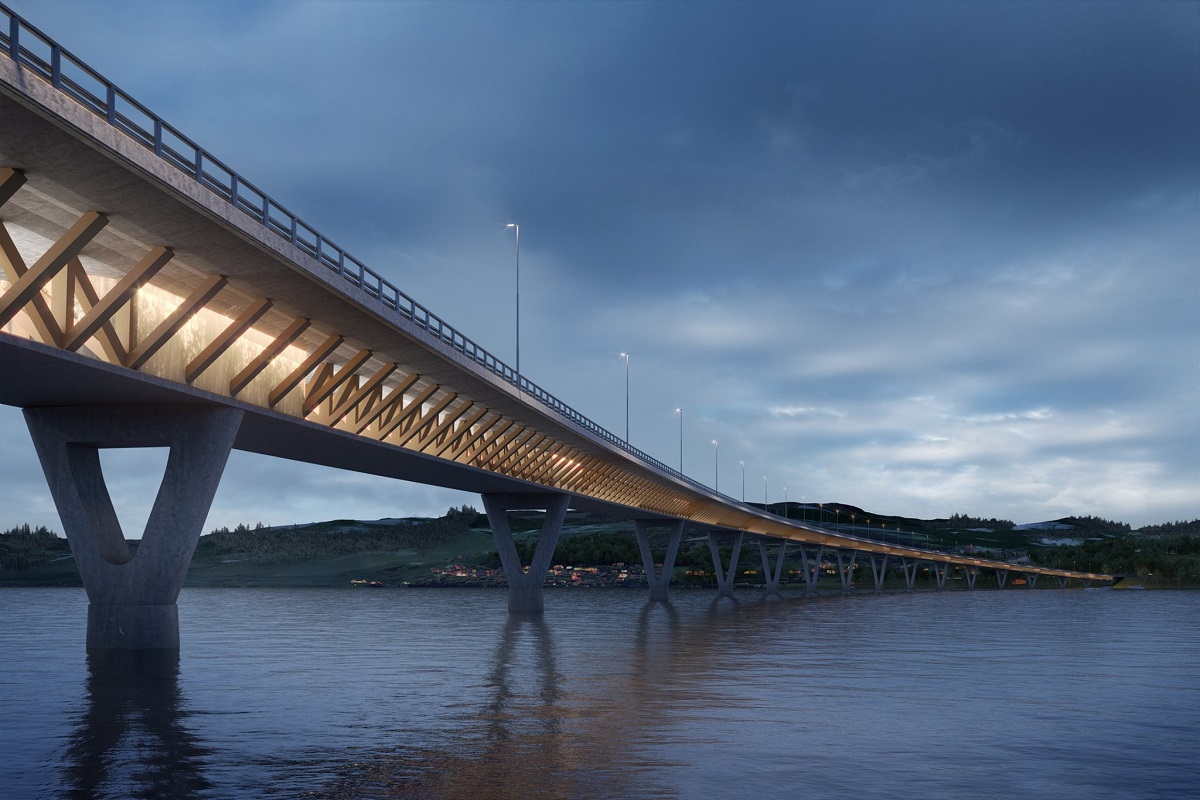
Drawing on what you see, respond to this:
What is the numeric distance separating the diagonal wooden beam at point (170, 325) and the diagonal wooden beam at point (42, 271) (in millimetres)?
4926

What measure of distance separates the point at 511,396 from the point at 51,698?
3262 centimetres

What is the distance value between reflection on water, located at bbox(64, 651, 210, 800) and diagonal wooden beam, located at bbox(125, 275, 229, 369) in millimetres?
8341

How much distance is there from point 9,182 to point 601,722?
52.3 ft

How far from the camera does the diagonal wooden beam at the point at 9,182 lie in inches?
892

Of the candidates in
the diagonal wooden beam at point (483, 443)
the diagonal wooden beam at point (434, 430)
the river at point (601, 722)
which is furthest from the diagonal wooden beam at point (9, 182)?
the diagonal wooden beam at point (483, 443)

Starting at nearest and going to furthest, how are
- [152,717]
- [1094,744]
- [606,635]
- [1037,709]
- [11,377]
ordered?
[1094,744]
[152,717]
[1037,709]
[11,377]
[606,635]

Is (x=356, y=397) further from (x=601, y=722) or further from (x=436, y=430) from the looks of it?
(x=601, y=722)

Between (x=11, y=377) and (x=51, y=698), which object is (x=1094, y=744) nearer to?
(x=51, y=698)

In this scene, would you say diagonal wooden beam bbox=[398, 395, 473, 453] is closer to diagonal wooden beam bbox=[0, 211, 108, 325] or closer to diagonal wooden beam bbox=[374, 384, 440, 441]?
diagonal wooden beam bbox=[374, 384, 440, 441]

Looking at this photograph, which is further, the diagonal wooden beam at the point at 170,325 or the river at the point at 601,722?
the diagonal wooden beam at the point at 170,325

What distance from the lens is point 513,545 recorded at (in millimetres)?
76875

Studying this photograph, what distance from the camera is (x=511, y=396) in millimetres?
55938

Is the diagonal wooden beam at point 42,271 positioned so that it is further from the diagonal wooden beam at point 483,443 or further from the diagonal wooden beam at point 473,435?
the diagonal wooden beam at point 483,443

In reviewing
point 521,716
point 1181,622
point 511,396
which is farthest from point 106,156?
point 1181,622
